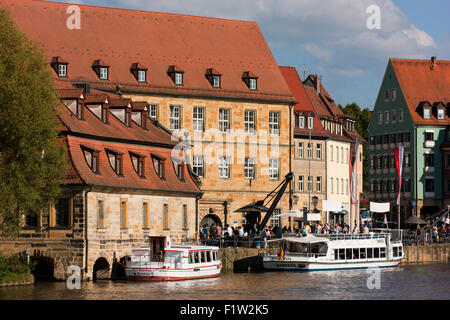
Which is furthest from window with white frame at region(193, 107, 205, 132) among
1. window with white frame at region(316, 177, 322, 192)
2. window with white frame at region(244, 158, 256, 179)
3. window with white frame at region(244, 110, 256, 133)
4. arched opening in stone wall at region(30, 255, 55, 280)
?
arched opening in stone wall at region(30, 255, 55, 280)

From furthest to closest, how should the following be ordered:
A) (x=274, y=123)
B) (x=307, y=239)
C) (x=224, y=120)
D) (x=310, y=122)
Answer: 1. (x=310, y=122)
2. (x=274, y=123)
3. (x=224, y=120)
4. (x=307, y=239)

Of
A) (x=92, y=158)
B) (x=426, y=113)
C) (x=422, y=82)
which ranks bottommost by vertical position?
(x=92, y=158)

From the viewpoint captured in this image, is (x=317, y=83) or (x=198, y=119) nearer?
(x=198, y=119)

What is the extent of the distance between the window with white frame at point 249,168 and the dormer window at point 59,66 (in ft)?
48.0

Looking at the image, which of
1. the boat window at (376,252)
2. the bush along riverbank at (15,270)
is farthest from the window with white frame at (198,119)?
the bush along riverbank at (15,270)

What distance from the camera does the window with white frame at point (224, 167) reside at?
80062 mm

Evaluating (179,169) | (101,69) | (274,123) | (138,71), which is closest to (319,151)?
(274,123)

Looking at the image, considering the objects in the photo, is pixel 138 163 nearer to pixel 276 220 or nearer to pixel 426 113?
pixel 276 220

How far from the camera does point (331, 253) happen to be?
216 ft

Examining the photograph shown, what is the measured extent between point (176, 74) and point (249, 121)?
6368mm

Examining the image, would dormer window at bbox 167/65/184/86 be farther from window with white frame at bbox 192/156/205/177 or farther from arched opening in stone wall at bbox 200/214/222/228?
arched opening in stone wall at bbox 200/214/222/228

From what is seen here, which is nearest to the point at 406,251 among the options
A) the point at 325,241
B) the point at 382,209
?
the point at 382,209

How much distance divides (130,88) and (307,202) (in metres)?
22.6

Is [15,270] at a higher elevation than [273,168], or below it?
below
